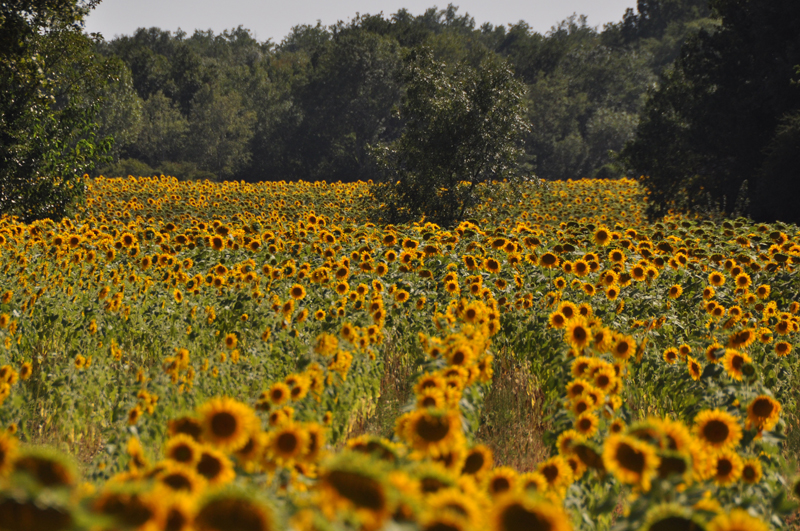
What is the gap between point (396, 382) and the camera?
5.53 m

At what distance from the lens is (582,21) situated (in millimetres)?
105188

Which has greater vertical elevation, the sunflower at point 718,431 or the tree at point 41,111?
the tree at point 41,111

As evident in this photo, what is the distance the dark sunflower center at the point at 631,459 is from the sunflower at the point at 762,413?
4.37 feet

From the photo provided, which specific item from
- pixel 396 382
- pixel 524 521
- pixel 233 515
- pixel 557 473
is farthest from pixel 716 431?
pixel 396 382

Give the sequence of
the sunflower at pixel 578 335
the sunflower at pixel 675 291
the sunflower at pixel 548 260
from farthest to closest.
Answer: the sunflower at pixel 548 260, the sunflower at pixel 675 291, the sunflower at pixel 578 335

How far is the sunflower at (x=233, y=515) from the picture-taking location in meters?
1.35

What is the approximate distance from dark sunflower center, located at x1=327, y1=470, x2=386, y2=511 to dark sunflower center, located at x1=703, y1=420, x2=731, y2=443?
1.81 meters

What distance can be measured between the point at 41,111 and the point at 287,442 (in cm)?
1571

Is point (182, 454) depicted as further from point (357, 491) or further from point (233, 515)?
point (357, 491)

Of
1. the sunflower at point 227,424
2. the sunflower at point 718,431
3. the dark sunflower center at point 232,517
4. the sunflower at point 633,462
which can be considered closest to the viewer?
the dark sunflower center at point 232,517

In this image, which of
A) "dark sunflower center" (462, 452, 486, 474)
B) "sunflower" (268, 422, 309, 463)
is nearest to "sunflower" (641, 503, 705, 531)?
"dark sunflower center" (462, 452, 486, 474)

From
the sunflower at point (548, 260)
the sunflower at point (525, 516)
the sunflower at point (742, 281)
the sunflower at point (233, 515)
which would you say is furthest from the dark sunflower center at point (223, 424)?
the sunflower at point (742, 281)

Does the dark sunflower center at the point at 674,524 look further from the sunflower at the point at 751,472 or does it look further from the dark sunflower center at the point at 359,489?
the sunflower at the point at 751,472

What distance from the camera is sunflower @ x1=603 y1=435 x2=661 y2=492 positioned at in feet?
6.42
